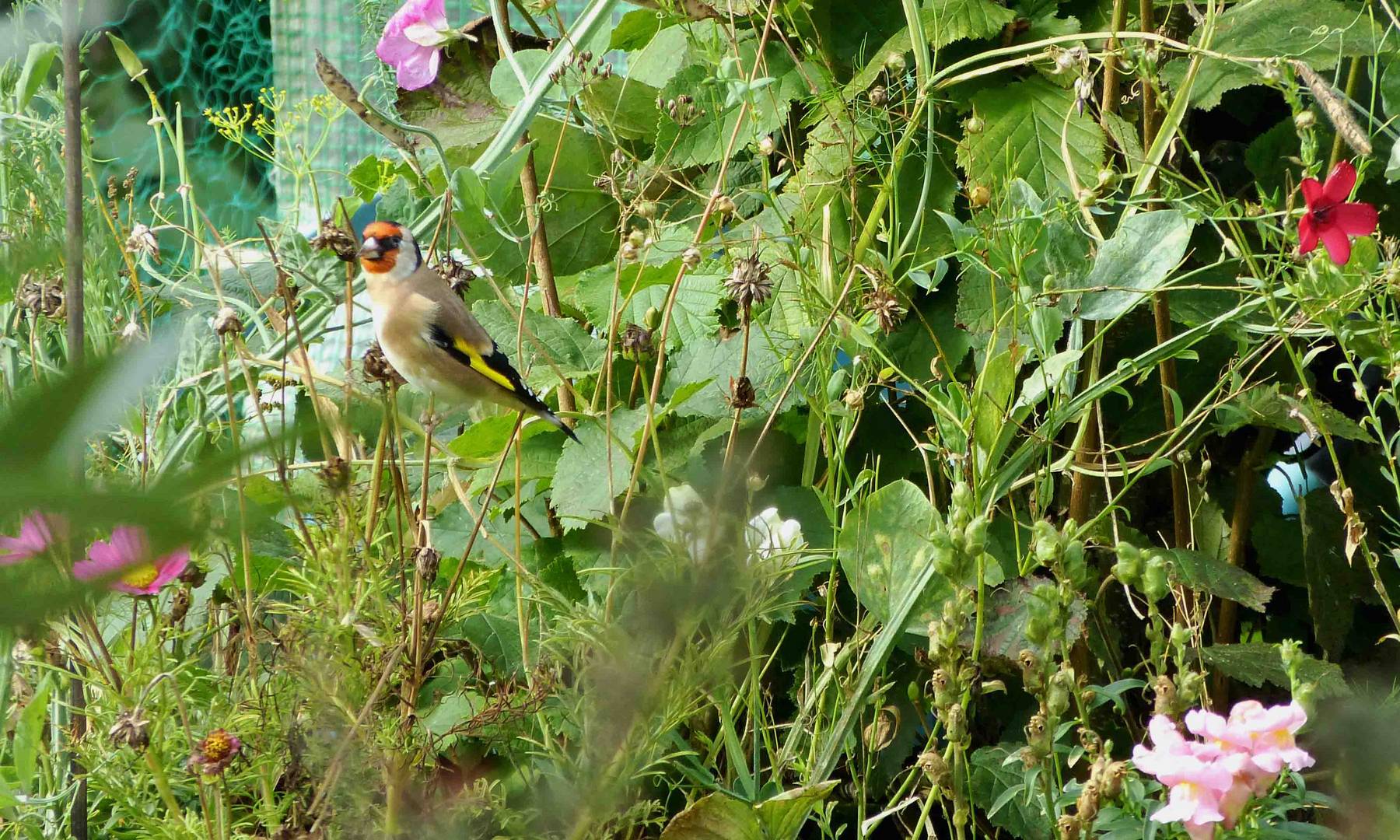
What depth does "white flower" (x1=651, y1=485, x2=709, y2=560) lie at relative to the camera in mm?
834

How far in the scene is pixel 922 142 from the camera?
4.44 ft

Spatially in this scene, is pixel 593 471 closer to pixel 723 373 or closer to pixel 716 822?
pixel 723 373

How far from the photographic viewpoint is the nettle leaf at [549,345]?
1258 millimetres

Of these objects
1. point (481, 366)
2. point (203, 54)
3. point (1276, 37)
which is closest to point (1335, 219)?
point (1276, 37)

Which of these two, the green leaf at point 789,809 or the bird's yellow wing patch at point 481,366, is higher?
the bird's yellow wing patch at point 481,366

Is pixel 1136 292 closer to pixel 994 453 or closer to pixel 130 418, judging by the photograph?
pixel 994 453

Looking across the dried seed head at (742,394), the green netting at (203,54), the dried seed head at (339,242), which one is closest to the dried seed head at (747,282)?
the dried seed head at (742,394)

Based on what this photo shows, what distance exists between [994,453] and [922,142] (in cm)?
51

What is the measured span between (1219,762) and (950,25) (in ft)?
2.55

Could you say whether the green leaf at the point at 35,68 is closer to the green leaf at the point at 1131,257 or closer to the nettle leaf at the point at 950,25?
the nettle leaf at the point at 950,25

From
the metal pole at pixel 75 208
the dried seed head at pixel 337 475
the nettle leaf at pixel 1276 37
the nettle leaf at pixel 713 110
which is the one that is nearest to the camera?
the metal pole at pixel 75 208

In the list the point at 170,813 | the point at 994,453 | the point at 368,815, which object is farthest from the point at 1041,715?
the point at 170,813

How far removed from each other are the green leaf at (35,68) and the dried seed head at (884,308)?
2.07ft

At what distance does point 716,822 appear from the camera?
2.95 ft
